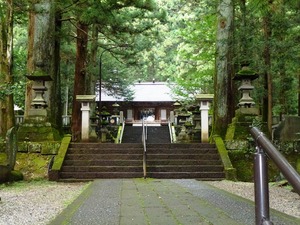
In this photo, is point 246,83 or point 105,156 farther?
point 246,83

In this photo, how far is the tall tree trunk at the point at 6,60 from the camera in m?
8.33

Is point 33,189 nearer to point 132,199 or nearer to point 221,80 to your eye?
point 132,199

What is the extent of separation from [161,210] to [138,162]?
5.17 metres

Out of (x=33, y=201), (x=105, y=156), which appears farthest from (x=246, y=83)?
(x=33, y=201)

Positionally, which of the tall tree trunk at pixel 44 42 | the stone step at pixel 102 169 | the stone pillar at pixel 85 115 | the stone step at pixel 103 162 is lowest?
the stone step at pixel 102 169

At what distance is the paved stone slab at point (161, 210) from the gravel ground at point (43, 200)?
39cm

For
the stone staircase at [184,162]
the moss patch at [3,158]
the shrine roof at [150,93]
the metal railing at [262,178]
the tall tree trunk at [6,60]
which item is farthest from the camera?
the shrine roof at [150,93]

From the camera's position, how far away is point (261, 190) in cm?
180

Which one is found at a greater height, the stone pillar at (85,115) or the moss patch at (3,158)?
the stone pillar at (85,115)

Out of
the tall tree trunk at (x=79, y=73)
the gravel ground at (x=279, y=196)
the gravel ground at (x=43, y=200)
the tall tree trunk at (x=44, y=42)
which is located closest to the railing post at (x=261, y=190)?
the gravel ground at (x=43, y=200)

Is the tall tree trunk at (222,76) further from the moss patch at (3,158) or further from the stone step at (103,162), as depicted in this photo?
the moss patch at (3,158)

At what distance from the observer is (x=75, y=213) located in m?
3.80

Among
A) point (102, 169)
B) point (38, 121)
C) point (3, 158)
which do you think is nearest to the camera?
point (3, 158)

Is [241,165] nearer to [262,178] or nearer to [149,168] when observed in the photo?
[149,168]
